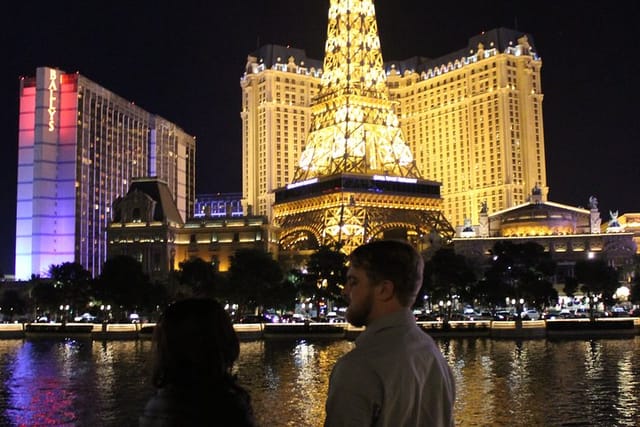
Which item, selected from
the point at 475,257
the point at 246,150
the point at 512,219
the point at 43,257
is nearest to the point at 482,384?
the point at 475,257

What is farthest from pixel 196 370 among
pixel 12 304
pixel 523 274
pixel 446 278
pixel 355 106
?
pixel 355 106

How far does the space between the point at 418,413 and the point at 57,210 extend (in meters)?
147

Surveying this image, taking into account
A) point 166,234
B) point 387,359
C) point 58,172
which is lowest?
point 387,359

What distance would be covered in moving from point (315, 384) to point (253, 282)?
48.4 m

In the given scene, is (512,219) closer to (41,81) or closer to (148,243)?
(148,243)

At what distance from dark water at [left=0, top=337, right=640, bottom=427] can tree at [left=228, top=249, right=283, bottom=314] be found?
2462 centimetres

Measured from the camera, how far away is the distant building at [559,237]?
124 m

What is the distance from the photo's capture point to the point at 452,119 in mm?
181375

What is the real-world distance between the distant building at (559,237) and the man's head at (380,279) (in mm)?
119791

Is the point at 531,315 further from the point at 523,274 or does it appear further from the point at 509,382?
the point at 509,382

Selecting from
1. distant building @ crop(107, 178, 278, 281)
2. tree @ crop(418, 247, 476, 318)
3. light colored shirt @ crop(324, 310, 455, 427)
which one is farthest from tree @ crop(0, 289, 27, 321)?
light colored shirt @ crop(324, 310, 455, 427)

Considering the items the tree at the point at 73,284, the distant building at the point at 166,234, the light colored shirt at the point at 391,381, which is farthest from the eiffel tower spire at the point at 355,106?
the light colored shirt at the point at 391,381

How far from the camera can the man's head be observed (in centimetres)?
574

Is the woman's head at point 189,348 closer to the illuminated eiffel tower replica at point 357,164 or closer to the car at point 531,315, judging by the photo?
the car at point 531,315
